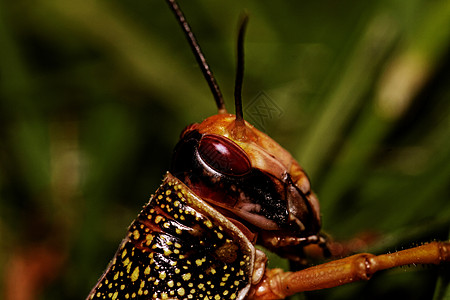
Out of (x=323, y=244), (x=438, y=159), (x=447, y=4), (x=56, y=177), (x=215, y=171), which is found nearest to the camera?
(x=215, y=171)

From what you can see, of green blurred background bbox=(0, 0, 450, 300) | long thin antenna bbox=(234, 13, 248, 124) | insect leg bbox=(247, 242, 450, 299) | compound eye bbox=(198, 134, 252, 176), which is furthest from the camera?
green blurred background bbox=(0, 0, 450, 300)

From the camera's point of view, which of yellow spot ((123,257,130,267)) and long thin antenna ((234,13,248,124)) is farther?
yellow spot ((123,257,130,267))

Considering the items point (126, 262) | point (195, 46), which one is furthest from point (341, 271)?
point (195, 46)

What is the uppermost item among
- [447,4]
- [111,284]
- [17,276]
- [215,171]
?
[447,4]

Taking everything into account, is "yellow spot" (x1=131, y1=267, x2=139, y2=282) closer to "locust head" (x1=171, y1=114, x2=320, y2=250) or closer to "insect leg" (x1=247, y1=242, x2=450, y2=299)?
"locust head" (x1=171, y1=114, x2=320, y2=250)

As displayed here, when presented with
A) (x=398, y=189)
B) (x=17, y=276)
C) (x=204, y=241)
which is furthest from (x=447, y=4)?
(x=17, y=276)

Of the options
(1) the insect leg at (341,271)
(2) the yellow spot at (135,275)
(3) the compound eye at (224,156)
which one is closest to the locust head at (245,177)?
(3) the compound eye at (224,156)

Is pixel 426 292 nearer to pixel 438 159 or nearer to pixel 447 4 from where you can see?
pixel 438 159

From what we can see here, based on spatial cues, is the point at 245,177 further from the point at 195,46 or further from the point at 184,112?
the point at 184,112

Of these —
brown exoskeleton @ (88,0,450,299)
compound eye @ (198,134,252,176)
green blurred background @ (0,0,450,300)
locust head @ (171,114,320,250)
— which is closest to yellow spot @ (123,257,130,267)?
brown exoskeleton @ (88,0,450,299)
